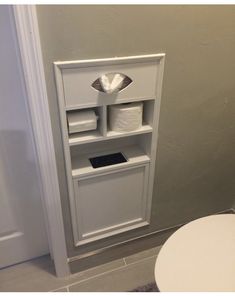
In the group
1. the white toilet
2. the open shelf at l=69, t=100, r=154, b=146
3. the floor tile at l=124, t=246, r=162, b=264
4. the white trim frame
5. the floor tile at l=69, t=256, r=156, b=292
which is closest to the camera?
the white trim frame

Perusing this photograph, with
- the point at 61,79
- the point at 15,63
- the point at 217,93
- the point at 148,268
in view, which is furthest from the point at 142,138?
the point at 148,268

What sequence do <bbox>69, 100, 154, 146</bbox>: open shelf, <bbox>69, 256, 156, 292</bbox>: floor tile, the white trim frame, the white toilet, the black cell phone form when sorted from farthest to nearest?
<bbox>69, 256, 156, 292</bbox>: floor tile → the black cell phone → <bbox>69, 100, 154, 146</bbox>: open shelf → the white toilet → the white trim frame

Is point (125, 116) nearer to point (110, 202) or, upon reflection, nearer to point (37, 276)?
point (110, 202)

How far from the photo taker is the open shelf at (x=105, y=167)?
3.73ft

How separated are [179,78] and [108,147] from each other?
0.45 m

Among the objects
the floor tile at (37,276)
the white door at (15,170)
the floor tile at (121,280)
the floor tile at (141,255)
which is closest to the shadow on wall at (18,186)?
the white door at (15,170)

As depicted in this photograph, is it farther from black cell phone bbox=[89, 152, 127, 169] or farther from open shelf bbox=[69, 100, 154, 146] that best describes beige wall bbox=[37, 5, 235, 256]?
black cell phone bbox=[89, 152, 127, 169]

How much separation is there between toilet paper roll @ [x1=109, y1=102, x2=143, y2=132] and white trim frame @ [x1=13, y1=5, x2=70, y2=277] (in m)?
0.26

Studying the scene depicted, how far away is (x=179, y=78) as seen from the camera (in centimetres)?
107

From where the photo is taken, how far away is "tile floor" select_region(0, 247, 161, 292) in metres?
1.37

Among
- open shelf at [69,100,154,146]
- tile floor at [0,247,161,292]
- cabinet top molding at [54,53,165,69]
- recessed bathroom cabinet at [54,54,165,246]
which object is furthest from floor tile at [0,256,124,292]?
cabinet top molding at [54,53,165,69]

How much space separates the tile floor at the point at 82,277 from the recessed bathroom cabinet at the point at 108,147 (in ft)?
0.80
